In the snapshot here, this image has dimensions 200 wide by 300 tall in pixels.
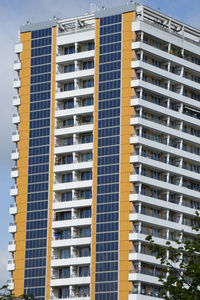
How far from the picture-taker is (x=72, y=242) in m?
151

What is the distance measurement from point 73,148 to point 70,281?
69.6ft

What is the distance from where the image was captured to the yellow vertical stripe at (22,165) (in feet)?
508

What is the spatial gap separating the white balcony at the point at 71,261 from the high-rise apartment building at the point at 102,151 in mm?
187

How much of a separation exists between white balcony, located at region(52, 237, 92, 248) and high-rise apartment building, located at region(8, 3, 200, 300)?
0.19 metres

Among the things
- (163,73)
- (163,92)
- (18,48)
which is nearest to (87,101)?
(163,92)

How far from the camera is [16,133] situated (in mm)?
161875

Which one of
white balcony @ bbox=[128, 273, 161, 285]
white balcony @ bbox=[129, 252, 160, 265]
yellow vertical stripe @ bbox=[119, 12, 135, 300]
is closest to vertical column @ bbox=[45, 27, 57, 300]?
yellow vertical stripe @ bbox=[119, 12, 135, 300]

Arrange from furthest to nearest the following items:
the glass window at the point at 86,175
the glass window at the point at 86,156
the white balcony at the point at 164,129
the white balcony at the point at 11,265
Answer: the white balcony at the point at 11,265
the glass window at the point at 86,156
the glass window at the point at 86,175
the white balcony at the point at 164,129

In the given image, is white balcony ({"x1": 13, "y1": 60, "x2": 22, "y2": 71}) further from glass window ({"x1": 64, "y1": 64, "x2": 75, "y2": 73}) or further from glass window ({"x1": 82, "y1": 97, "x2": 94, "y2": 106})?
glass window ({"x1": 82, "y1": 97, "x2": 94, "y2": 106})

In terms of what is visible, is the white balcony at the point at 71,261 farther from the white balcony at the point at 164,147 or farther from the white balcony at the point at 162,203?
the white balcony at the point at 164,147

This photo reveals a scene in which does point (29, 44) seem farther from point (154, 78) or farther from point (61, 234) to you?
point (61, 234)

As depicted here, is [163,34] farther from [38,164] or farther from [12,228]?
[12,228]

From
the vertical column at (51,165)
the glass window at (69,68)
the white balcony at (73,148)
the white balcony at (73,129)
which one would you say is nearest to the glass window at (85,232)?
the vertical column at (51,165)

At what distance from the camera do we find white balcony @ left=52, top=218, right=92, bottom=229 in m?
150
